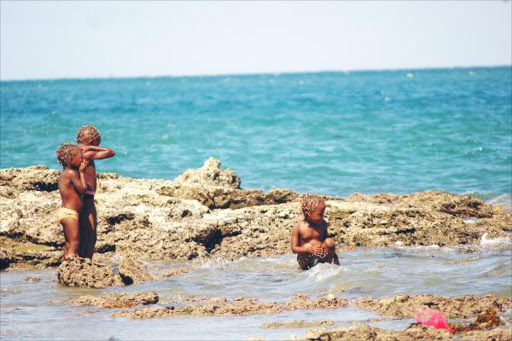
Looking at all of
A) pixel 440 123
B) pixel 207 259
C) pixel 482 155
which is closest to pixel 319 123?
pixel 440 123

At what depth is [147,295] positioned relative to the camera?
7.64 meters

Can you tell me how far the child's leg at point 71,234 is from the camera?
862 cm

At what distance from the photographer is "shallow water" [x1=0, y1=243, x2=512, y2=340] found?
6484 mm

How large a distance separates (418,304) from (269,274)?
2.57 meters

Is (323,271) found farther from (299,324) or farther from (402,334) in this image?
(402,334)

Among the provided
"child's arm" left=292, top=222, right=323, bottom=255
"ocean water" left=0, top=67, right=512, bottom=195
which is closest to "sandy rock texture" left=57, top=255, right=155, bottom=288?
"child's arm" left=292, top=222, right=323, bottom=255

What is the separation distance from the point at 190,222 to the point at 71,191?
1824 millimetres

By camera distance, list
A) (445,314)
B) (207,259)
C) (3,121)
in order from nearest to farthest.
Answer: (445,314)
(207,259)
(3,121)

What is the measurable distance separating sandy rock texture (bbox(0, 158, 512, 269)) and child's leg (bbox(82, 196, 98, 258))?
998 mm

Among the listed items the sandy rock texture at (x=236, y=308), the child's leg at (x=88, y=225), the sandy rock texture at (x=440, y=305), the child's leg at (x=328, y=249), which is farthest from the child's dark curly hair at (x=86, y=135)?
the sandy rock texture at (x=440, y=305)

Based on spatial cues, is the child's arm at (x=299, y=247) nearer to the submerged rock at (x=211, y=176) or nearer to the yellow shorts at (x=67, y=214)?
the yellow shorts at (x=67, y=214)

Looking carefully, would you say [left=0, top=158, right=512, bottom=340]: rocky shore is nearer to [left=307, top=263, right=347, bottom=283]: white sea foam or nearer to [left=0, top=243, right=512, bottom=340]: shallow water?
[left=0, top=243, right=512, bottom=340]: shallow water

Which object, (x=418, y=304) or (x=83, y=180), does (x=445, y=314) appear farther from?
(x=83, y=180)

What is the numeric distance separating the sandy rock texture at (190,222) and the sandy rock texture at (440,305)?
3.09 m
